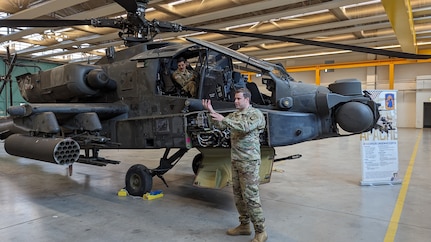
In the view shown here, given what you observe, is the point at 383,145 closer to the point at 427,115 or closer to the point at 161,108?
the point at 161,108

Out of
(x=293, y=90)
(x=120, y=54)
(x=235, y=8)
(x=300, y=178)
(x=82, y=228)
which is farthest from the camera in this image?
(x=235, y=8)

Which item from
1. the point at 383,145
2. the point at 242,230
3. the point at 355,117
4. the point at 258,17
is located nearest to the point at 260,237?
the point at 242,230

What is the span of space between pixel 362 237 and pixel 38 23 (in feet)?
18.3

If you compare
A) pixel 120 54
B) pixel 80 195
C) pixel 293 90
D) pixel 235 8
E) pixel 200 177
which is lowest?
pixel 80 195

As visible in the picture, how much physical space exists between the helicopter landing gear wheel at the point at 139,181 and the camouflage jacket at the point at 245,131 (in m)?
2.24

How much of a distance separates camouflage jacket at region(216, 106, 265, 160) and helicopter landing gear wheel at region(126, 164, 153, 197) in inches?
88.1

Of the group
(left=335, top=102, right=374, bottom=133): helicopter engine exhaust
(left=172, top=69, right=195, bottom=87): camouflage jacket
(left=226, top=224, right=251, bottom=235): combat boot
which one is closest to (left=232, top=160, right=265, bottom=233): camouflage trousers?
(left=226, top=224, right=251, bottom=235): combat boot

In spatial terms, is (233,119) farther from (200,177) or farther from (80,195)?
(80,195)

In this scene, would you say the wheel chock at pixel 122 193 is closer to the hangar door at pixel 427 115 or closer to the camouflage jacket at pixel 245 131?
the camouflage jacket at pixel 245 131

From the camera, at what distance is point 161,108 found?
5.13 meters

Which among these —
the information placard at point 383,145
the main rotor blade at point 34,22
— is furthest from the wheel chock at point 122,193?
the information placard at point 383,145

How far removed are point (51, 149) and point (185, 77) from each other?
2.13 metres

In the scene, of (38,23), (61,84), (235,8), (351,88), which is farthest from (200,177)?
(235,8)

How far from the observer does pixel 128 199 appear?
16.8ft
